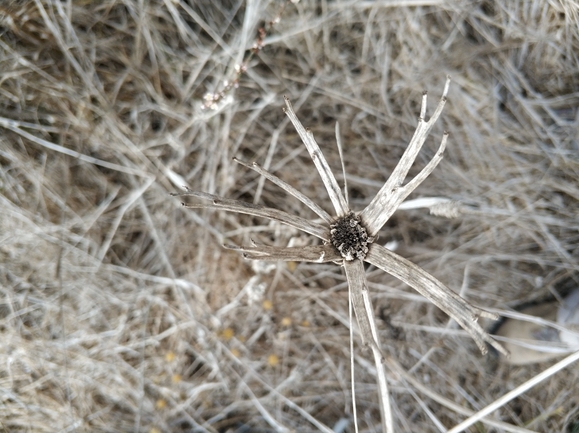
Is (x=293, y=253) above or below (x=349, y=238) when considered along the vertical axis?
below

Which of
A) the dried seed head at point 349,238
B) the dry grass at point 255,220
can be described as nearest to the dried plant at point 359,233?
the dried seed head at point 349,238

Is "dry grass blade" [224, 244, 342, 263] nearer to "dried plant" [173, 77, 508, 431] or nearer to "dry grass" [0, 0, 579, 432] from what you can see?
"dried plant" [173, 77, 508, 431]

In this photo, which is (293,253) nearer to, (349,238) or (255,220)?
(349,238)

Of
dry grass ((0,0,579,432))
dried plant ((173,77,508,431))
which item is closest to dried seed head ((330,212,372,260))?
dried plant ((173,77,508,431))

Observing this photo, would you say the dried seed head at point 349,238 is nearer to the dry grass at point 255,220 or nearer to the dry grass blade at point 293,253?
the dry grass blade at point 293,253

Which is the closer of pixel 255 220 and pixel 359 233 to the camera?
pixel 359 233

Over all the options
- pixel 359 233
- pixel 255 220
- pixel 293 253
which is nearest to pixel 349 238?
pixel 359 233

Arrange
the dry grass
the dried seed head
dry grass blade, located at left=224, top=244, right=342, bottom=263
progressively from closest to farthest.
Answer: dry grass blade, located at left=224, top=244, right=342, bottom=263 → the dried seed head → the dry grass
